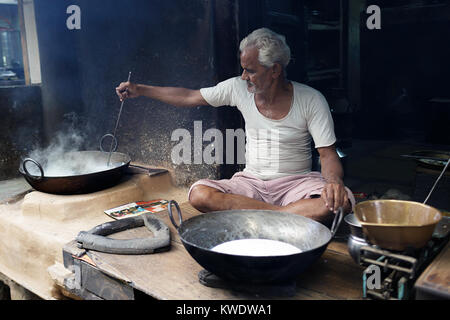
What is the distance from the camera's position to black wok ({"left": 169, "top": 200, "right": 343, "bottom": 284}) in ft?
6.59

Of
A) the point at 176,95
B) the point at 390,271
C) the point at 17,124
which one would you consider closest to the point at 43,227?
the point at 176,95

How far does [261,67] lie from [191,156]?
1.38m

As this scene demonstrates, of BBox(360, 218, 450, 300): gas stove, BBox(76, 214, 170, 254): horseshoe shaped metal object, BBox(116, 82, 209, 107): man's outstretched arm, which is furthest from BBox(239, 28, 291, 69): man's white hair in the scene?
BBox(360, 218, 450, 300): gas stove

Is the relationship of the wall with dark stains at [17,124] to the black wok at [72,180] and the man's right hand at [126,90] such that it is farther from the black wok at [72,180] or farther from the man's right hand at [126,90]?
the man's right hand at [126,90]

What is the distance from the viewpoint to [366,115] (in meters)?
8.21

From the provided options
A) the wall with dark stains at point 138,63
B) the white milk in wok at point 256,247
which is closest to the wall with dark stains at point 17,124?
the wall with dark stains at point 138,63

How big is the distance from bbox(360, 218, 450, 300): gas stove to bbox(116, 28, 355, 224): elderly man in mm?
940

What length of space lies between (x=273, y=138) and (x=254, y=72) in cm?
49

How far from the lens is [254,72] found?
126 inches

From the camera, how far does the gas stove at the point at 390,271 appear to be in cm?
193

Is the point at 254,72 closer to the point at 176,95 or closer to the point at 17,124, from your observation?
the point at 176,95

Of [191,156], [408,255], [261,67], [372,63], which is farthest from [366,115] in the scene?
[408,255]
